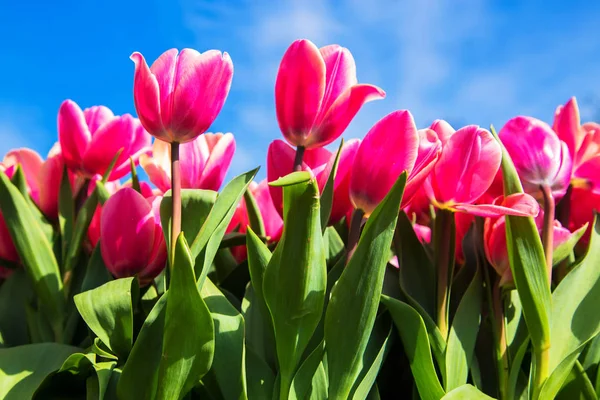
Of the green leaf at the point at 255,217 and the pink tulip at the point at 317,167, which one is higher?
the pink tulip at the point at 317,167

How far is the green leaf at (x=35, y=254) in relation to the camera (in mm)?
729

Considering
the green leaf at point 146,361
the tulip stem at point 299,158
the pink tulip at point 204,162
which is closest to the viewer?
the green leaf at point 146,361

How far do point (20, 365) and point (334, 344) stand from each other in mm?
325

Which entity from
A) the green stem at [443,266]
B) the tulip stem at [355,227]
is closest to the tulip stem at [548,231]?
the green stem at [443,266]

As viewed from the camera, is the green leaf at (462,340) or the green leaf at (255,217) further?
the green leaf at (255,217)

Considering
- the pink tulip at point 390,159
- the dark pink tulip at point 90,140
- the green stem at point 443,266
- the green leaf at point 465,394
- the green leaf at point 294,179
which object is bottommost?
the green leaf at point 465,394

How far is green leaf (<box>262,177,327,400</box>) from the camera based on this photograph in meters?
0.50

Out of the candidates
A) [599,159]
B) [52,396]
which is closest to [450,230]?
[599,159]

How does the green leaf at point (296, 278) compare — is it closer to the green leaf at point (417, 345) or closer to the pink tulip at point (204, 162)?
the green leaf at point (417, 345)

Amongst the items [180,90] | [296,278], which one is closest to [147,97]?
[180,90]

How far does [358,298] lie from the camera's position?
0.52 meters

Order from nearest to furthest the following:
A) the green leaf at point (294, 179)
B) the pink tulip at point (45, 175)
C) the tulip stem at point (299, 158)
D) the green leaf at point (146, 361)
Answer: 1. the green leaf at point (294, 179)
2. the green leaf at point (146, 361)
3. the tulip stem at point (299, 158)
4. the pink tulip at point (45, 175)

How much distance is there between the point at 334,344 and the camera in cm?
54

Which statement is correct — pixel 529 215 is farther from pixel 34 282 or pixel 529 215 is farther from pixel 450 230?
pixel 34 282
